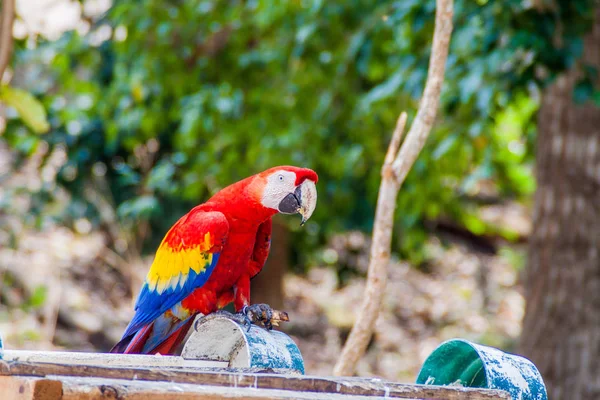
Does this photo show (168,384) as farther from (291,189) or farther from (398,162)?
(398,162)

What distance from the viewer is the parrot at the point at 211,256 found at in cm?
229

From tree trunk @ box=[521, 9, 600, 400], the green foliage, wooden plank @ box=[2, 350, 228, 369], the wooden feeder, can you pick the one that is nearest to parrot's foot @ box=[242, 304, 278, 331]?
wooden plank @ box=[2, 350, 228, 369]

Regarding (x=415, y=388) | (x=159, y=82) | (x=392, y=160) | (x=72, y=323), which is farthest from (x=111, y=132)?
(x=415, y=388)

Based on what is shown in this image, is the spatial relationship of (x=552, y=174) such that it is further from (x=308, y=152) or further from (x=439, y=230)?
(x=439, y=230)

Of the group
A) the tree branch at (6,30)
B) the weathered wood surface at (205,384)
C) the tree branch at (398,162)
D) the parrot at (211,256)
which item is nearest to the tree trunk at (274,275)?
the parrot at (211,256)

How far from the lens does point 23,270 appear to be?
646 cm

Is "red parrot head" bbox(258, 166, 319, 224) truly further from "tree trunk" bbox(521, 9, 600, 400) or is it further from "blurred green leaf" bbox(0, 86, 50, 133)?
"tree trunk" bbox(521, 9, 600, 400)

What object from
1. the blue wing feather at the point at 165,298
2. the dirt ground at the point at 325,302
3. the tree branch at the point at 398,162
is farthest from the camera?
the dirt ground at the point at 325,302

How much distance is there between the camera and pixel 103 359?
149 centimetres

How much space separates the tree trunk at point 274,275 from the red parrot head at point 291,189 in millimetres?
3373

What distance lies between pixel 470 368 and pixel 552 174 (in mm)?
2217

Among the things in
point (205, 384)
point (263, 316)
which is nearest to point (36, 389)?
point (205, 384)

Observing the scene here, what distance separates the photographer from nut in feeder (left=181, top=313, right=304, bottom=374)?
1.64m

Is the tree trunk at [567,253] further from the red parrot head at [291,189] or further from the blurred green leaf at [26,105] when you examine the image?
the blurred green leaf at [26,105]
